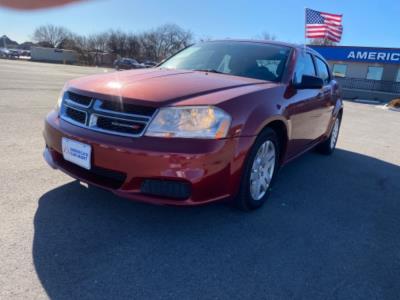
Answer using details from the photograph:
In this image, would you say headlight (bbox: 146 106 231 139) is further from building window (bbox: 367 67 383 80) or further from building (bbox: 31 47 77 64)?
building (bbox: 31 47 77 64)

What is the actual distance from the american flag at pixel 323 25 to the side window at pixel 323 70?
14449 mm

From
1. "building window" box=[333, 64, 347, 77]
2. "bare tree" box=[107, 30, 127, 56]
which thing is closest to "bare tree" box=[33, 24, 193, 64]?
"bare tree" box=[107, 30, 127, 56]

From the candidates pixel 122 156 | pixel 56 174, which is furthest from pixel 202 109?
pixel 56 174

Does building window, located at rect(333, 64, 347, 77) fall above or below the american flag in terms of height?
below

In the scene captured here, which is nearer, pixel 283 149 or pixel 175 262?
pixel 175 262

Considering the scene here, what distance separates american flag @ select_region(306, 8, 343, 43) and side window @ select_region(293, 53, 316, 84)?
1547cm

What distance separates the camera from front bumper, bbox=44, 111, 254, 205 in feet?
7.79

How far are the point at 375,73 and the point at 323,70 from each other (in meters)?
24.2

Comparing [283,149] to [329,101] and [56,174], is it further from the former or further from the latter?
[56,174]

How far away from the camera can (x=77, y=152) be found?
2.61 meters

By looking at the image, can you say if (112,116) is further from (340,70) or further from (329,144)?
(340,70)

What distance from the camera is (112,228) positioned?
2646mm

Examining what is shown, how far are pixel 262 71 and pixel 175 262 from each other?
219 cm

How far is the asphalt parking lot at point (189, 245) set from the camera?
2076 millimetres
